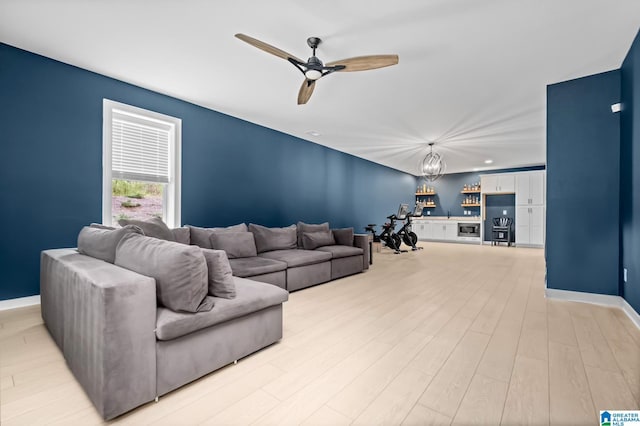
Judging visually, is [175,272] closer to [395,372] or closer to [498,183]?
[395,372]

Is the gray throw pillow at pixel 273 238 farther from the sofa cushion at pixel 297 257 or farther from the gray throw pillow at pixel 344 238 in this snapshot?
the gray throw pillow at pixel 344 238

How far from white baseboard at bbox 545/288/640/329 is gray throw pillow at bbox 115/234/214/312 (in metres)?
4.21

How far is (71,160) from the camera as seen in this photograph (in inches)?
133

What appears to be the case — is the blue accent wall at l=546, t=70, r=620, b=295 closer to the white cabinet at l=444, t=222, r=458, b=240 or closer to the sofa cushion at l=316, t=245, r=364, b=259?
the sofa cushion at l=316, t=245, r=364, b=259

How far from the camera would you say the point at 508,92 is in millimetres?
4031

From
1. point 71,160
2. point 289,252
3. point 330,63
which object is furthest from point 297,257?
point 71,160

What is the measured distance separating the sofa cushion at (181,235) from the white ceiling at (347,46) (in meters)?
1.97

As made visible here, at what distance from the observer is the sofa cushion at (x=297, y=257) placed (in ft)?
13.1

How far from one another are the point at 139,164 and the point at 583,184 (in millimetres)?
5924

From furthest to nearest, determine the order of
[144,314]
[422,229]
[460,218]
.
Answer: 1. [422,229]
2. [460,218]
3. [144,314]

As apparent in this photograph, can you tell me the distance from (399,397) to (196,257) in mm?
1490

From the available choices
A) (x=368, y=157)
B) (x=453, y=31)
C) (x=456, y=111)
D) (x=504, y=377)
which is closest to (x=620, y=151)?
(x=456, y=111)

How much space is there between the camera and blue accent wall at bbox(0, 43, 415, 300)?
10.0 feet

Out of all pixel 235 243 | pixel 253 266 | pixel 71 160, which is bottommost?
pixel 253 266
